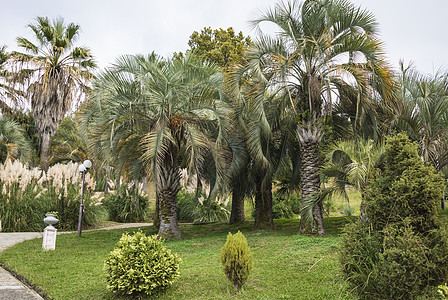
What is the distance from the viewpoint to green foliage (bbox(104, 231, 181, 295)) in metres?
4.71

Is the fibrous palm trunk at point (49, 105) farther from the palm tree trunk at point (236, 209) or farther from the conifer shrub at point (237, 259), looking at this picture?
the conifer shrub at point (237, 259)

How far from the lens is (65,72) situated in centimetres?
1642

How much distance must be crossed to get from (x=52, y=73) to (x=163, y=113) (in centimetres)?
961

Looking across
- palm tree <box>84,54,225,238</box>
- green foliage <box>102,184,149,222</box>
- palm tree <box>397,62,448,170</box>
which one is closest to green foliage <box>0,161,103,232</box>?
green foliage <box>102,184,149,222</box>

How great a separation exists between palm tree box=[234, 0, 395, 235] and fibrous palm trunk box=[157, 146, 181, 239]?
11.4 ft

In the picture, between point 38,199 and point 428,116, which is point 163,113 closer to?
point 38,199

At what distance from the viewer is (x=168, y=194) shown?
36.0ft

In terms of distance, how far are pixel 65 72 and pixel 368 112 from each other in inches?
550

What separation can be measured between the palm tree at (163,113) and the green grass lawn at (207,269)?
2327mm

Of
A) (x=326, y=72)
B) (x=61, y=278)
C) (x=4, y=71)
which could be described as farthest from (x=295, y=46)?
(x=4, y=71)

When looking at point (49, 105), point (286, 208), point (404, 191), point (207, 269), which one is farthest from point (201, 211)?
point (404, 191)

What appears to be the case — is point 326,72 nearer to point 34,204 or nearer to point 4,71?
point 34,204

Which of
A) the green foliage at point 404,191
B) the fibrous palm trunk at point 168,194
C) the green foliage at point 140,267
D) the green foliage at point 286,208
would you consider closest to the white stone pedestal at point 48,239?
the fibrous palm trunk at point 168,194

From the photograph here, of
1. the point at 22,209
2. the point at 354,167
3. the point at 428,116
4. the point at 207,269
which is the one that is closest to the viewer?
the point at 207,269
